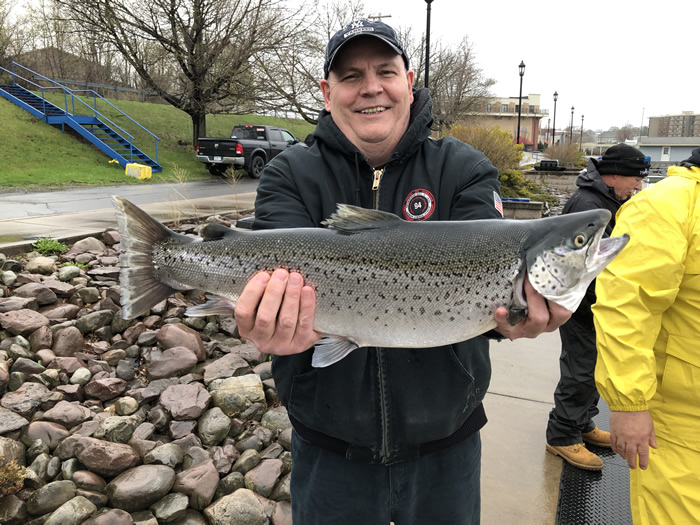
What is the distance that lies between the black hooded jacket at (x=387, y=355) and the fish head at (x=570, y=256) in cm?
34

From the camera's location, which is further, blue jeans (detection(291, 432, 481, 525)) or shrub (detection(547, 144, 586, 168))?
shrub (detection(547, 144, 586, 168))

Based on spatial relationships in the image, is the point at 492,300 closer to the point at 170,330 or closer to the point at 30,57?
the point at 170,330

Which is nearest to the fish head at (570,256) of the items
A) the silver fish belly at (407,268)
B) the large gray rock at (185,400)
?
the silver fish belly at (407,268)

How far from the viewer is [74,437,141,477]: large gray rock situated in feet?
11.9

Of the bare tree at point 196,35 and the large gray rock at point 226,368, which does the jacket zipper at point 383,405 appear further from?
the bare tree at point 196,35

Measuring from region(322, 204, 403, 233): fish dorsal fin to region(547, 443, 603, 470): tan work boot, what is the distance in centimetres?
307

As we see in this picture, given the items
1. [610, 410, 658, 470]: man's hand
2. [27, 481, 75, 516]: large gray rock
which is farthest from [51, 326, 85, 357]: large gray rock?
[610, 410, 658, 470]: man's hand

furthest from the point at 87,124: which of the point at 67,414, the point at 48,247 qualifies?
the point at 67,414

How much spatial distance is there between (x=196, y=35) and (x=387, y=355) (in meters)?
27.6

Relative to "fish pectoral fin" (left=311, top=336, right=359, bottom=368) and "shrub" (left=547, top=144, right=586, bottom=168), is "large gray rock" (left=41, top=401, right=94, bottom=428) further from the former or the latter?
"shrub" (left=547, top=144, right=586, bottom=168)

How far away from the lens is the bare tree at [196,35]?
80.9ft

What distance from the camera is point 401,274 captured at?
2111mm

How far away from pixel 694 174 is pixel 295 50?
1077 inches

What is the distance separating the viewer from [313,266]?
6.97ft
